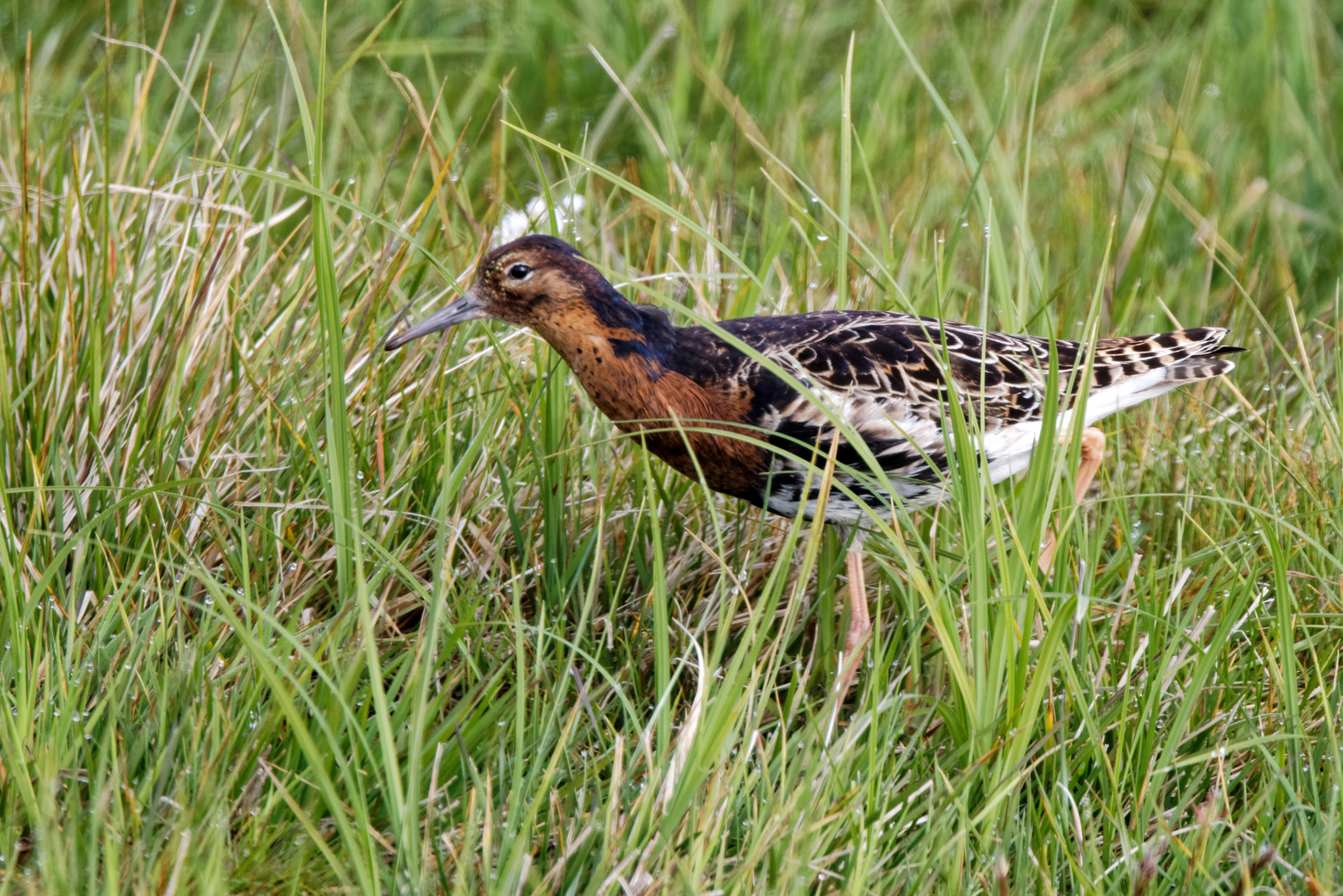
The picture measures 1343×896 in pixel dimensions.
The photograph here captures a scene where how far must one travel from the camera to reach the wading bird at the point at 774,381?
12.3 feet

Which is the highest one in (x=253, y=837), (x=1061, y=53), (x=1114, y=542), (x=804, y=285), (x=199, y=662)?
(x=1061, y=53)

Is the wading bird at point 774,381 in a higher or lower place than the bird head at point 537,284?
lower

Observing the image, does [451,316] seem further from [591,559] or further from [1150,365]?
[1150,365]

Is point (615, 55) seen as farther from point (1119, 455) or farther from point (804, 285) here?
point (1119, 455)

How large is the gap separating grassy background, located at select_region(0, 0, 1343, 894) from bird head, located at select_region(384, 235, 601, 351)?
0.19m

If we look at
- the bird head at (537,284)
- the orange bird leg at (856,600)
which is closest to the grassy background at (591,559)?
the orange bird leg at (856,600)

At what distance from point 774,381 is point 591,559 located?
718mm

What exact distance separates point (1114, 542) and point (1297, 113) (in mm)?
3030

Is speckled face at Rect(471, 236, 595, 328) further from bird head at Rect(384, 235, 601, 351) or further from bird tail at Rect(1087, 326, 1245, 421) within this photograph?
bird tail at Rect(1087, 326, 1245, 421)

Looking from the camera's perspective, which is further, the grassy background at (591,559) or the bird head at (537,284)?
the bird head at (537,284)

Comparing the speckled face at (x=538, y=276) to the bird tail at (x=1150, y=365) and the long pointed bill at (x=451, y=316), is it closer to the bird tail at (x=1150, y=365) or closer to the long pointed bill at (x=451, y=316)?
the long pointed bill at (x=451, y=316)

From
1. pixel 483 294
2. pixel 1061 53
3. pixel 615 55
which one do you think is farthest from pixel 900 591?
pixel 1061 53

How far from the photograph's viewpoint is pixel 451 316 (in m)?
3.87

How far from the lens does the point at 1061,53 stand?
7.59 meters
